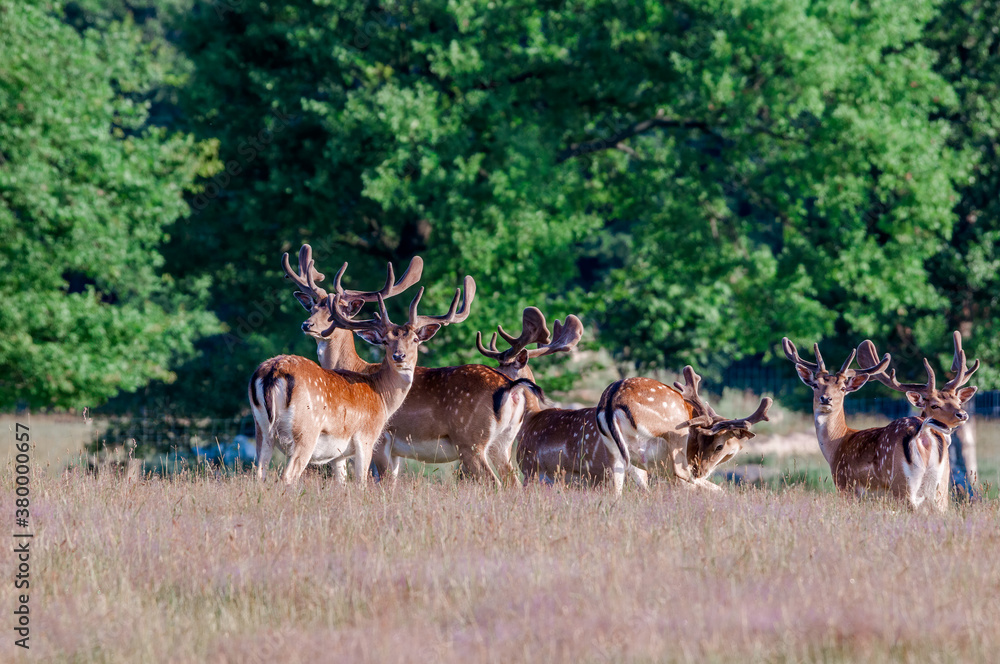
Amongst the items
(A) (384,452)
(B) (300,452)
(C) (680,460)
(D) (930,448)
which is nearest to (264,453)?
(B) (300,452)

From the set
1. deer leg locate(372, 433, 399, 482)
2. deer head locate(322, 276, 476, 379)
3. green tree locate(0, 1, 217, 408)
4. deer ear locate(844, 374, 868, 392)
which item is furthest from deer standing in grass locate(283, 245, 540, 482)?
green tree locate(0, 1, 217, 408)

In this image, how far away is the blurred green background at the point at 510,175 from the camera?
1550 centimetres

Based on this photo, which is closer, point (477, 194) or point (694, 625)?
point (694, 625)

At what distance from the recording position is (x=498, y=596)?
17.0 feet

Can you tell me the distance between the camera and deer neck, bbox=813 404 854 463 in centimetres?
985

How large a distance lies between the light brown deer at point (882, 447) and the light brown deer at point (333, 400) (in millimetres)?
3287

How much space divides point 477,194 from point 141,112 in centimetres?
702

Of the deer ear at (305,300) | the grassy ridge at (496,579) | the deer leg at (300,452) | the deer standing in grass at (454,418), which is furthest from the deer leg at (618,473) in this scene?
the deer ear at (305,300)

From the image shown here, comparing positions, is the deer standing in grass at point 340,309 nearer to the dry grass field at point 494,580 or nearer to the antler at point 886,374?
the dry grass field at point 494,580

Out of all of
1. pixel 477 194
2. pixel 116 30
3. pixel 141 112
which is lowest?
pixel 477 194

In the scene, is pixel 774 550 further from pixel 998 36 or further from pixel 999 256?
pixel 998 36

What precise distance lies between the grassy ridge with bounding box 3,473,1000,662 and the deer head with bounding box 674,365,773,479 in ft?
4.67

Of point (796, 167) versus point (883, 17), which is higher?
Answer: point (883, 17)

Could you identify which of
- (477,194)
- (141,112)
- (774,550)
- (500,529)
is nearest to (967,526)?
(774,550)
